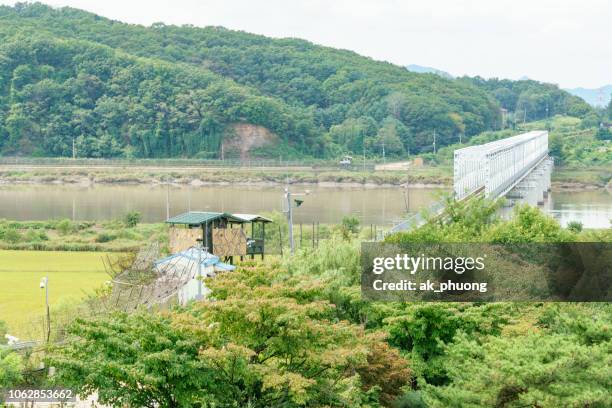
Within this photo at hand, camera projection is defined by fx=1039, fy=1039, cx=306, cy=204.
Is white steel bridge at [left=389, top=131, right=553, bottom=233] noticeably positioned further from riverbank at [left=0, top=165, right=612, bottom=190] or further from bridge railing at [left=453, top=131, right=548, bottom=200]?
riverbank at [left=0, top=165, right=612, bottom=190]

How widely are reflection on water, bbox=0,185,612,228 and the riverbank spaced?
2463 millimetres

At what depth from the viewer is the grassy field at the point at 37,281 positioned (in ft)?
71.3

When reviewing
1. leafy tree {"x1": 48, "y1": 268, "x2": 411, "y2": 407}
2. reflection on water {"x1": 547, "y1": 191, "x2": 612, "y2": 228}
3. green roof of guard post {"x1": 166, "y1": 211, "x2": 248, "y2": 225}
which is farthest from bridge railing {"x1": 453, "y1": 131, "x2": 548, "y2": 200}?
leafy tree {"x1": 48, "y1": 268, "x2": 411, "y2": 407}

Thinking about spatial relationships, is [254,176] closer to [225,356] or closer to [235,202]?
[235,202]

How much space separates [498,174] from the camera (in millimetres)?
43281

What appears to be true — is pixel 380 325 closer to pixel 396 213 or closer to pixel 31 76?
pixel 396 213

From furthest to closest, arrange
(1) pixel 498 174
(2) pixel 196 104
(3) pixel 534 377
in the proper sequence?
(2) pixel 196 104 → (1) pixel 498 174 → (3) pixel 534 377

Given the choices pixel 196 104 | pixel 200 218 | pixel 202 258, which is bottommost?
pixel 202 258

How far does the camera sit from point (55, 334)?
18.1 m

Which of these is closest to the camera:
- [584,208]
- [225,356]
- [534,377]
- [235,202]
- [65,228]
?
[225,356]

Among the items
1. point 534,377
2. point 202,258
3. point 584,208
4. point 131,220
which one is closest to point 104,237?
point 131,220

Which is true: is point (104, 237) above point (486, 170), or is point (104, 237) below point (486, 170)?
below

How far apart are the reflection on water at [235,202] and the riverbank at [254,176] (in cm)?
246

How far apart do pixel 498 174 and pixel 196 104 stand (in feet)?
199
